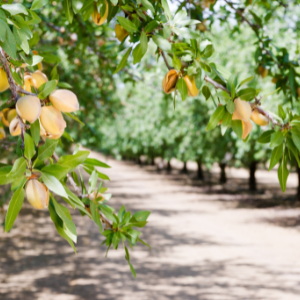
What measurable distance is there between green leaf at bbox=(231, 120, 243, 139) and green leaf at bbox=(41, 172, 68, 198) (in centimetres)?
66

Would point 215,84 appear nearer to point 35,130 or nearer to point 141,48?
point 141,48

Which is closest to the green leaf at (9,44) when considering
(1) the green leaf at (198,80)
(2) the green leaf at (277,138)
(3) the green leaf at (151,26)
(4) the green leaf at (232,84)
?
(3) the green leaf at (151,26)

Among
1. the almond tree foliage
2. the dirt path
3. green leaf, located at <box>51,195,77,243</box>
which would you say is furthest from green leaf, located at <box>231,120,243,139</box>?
the dirt path

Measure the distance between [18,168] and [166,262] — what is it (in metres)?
5.78

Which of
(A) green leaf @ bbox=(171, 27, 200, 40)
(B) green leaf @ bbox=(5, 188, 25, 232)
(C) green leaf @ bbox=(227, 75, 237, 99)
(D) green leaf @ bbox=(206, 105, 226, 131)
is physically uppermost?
(A) green leaf @ bbox=(171, 27, 200, 40)

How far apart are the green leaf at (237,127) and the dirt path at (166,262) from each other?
13.2 feet

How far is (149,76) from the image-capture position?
Answer: 3941mm

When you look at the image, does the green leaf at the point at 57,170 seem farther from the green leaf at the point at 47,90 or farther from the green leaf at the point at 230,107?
the green leaf at the point at 230,107

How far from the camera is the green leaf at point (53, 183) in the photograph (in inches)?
36.1

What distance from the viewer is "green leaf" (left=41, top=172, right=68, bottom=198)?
917 millimetres

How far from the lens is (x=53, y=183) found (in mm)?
933

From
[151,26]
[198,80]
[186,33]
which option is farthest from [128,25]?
[198,80]

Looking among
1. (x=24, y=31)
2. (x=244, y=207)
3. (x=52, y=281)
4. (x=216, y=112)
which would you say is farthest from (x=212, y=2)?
(x=244, y=207)

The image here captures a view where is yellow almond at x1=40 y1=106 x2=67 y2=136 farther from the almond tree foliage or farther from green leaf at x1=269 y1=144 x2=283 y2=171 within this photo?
green leaf at x1=269 y1=144 x2=283 y2=171
